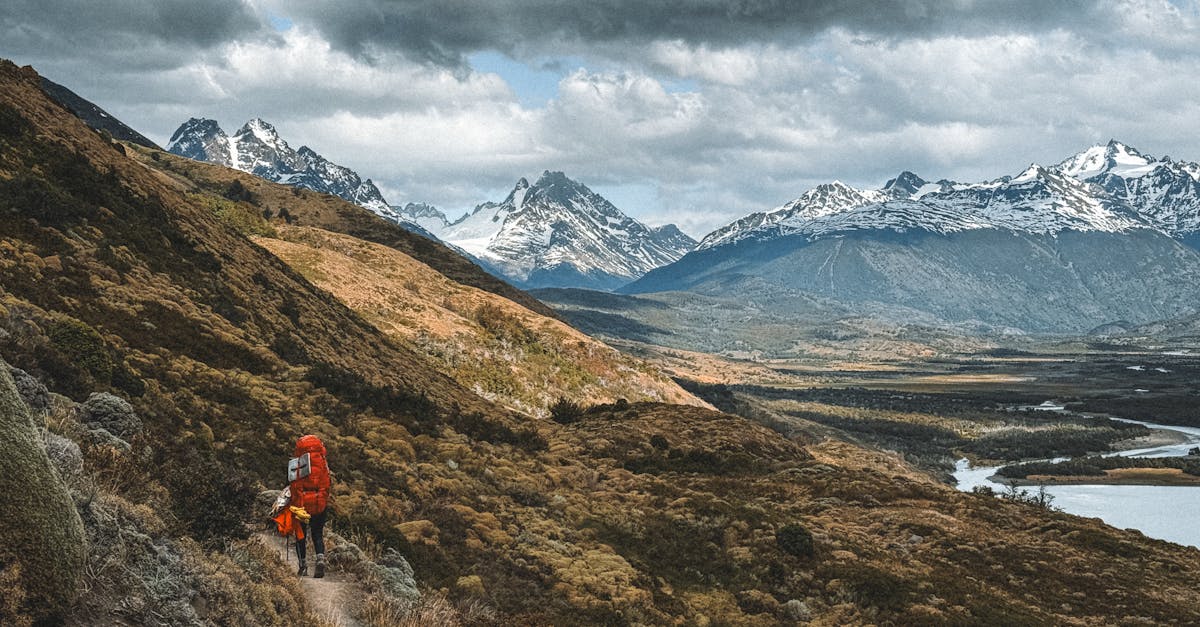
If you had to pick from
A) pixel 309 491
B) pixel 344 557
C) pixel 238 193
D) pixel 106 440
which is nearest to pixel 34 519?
pixel 309 491

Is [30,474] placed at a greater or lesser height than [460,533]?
greater

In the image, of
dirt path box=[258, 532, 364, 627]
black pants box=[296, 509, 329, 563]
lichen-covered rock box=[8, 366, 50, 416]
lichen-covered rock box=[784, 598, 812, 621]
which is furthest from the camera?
lichen-covered rock box=[784, 598, 812, 621]

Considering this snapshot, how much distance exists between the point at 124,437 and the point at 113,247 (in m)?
16.5

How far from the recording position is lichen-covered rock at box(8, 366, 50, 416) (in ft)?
45.6

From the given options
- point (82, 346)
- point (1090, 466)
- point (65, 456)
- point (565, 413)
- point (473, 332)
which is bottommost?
point (1090, 466)

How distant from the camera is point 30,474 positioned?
26.9 ft

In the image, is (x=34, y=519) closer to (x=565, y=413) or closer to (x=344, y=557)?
(x=344, y=557)

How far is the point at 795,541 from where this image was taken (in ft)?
96.9

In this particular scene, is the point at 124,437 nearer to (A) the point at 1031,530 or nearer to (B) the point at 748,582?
(B) the point at 748,582

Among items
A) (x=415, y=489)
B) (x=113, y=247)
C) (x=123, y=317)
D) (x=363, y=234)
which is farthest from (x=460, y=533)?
(x=363, y=234)

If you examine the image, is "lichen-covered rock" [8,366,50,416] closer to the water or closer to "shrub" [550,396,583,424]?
"shrub" [550,396,583,424]

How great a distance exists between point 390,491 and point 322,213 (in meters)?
108

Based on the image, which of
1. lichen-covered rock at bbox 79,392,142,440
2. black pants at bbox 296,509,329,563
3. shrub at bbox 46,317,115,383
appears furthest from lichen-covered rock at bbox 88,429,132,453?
shrub at bbox 46,317,115,383

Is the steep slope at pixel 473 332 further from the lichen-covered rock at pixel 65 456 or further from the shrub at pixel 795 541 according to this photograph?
the lichen-covered rock at pixel 65 456
